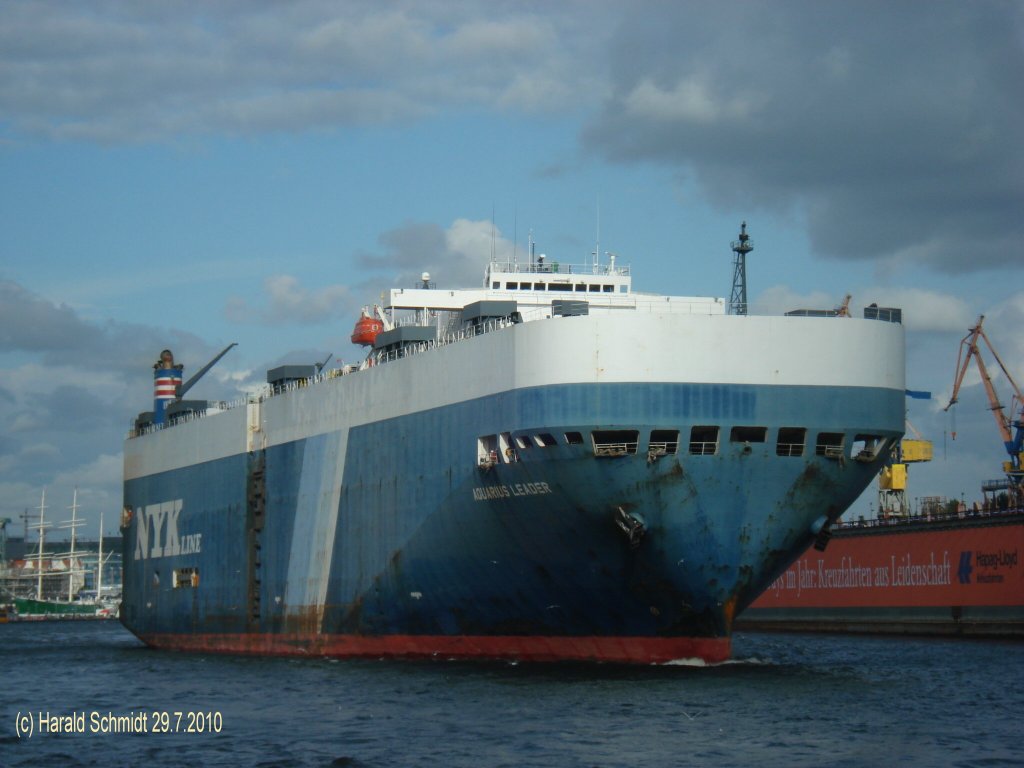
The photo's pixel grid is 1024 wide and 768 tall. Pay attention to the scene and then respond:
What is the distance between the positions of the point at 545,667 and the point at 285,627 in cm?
1344

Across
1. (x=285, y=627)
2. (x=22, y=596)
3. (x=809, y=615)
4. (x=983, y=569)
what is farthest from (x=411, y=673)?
(x=22, y=596)

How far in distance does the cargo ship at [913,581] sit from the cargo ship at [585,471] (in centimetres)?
2268

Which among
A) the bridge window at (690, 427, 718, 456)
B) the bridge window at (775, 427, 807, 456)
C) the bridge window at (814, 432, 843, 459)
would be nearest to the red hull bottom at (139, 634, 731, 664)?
the bridge window at (690, 427, 718, 456)

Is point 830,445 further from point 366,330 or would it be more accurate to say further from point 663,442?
point 366,330

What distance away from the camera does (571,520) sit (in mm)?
35438

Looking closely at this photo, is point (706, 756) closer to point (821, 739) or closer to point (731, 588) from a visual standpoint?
point (821, 739)

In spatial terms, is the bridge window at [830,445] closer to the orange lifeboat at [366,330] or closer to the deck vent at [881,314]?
the deck vent at [881,314]

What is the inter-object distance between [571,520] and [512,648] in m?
5.16

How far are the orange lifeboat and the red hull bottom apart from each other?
9860 mm

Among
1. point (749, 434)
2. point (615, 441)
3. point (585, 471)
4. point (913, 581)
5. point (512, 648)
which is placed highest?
point (749, 434)

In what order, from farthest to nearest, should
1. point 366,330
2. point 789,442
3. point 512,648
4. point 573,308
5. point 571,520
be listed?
1. point 366,330
2. point 512,648
3. point 573,308
4. point 789,442
5. point 571,520

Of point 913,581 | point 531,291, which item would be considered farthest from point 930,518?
point 531,291

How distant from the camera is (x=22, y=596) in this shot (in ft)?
499

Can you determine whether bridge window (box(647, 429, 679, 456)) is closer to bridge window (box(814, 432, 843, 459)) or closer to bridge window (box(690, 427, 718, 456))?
bridge window (box(690, 427, 718, 456))
